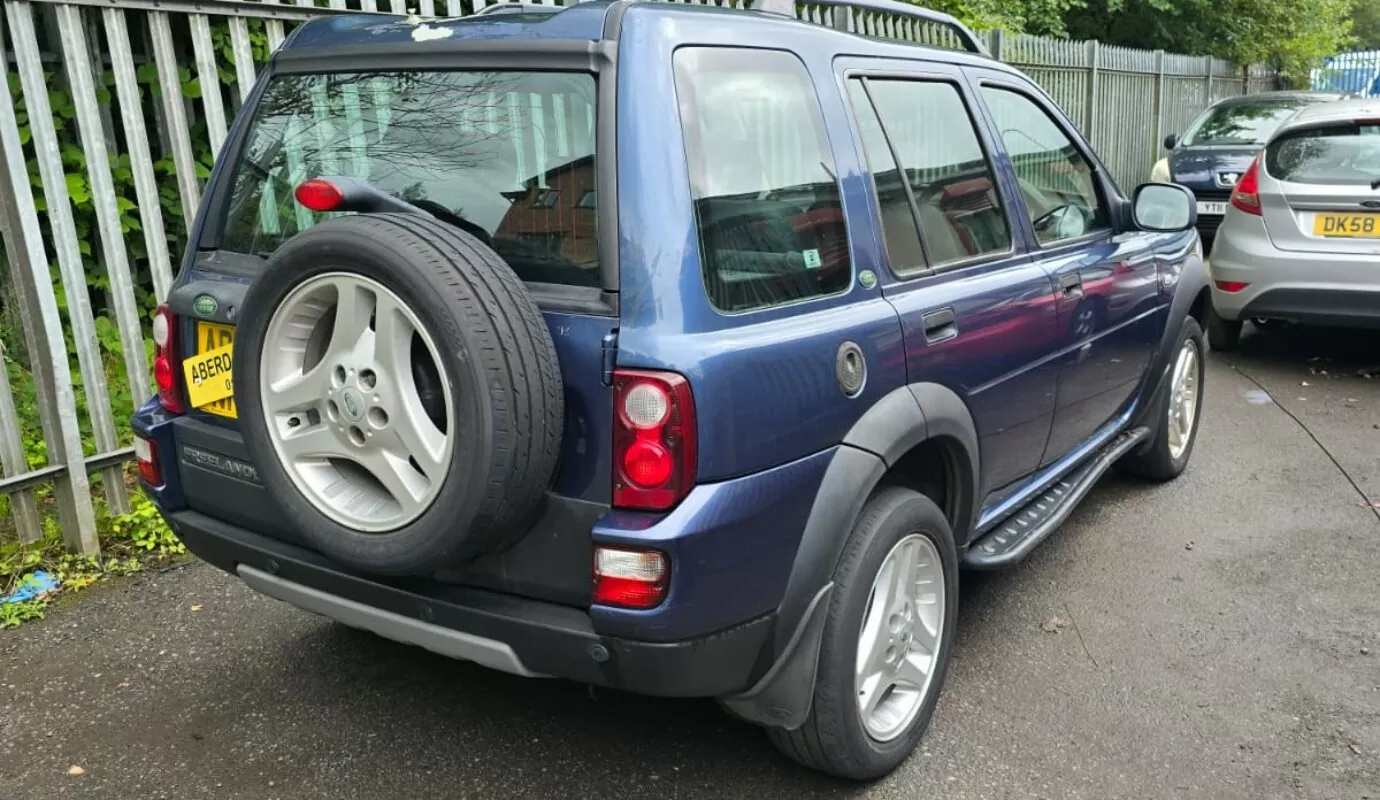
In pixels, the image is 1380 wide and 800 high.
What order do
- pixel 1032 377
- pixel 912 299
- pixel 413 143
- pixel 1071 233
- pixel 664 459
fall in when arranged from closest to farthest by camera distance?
pixel 664 459
pixel 413 143
pixel 912 299
pixel 1032 377
pixel 1071 233

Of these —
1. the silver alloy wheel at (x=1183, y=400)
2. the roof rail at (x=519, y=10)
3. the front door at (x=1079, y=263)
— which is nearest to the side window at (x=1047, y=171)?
the front door at (x=1079, y=263)

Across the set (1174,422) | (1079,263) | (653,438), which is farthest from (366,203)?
(1174,422)

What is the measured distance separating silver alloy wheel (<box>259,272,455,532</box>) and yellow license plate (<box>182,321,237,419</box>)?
42cm

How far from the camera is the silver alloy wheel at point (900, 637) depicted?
286 centimetres

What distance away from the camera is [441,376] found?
2281 mm

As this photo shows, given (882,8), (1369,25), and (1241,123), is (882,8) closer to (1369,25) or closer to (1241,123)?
(1241,123)

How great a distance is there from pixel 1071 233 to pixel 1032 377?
783 mm

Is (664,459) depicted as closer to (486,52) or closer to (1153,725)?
(486,52)

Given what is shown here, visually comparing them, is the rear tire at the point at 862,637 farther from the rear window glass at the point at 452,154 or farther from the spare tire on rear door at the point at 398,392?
the rear window glass at the point at 452,154

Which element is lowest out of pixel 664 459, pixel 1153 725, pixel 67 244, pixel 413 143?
pixel 1153 725

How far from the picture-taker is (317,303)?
2.42m

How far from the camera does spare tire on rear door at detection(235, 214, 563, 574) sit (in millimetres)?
2230

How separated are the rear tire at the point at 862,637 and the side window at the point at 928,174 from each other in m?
0.66

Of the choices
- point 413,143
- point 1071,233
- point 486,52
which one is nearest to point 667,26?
point 486,52
